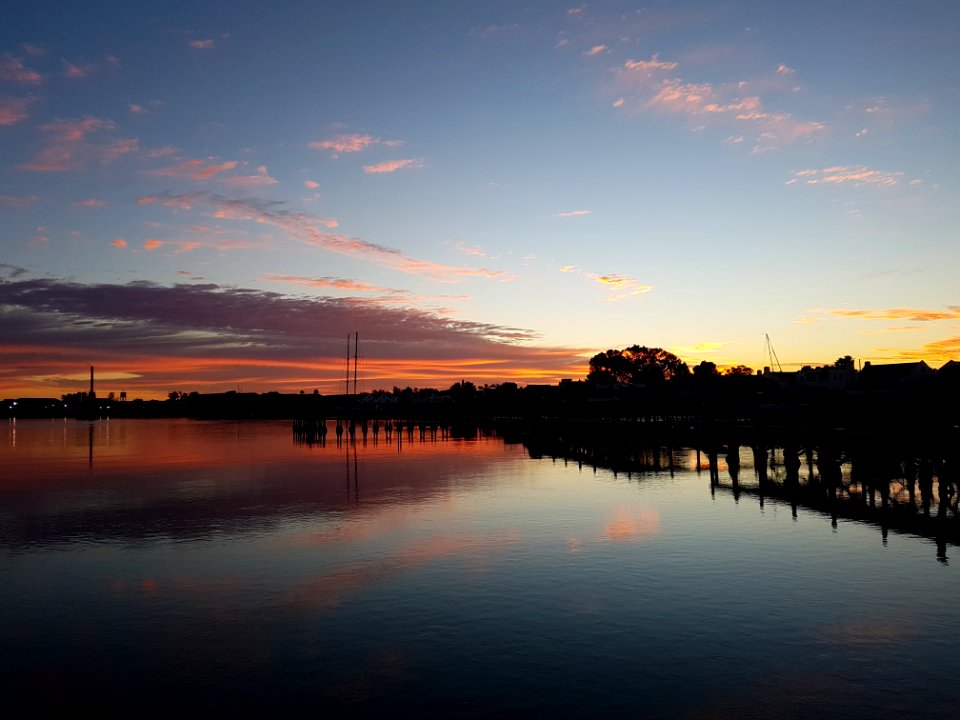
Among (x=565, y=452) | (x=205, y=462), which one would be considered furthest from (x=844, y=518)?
(x=205, y=462)

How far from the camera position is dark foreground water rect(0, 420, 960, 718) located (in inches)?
559

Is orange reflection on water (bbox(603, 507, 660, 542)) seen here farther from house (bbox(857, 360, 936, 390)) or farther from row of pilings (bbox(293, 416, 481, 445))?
row of pilings (bbox(293, 416, 481, 445))

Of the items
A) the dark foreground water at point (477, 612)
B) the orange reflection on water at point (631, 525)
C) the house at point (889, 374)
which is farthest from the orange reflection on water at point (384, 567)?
the house at point (889, 374)

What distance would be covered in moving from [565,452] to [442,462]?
1836 cm

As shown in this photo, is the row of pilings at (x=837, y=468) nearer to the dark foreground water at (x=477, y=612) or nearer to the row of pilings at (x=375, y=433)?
the dark foreground water at (x=477, y=612)

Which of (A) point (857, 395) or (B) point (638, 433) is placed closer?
(A) point (857, 395)

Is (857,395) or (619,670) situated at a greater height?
(857,395)

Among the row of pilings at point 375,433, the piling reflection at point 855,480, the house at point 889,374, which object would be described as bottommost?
the row of pilings at point 375,433

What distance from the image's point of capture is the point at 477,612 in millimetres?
19312

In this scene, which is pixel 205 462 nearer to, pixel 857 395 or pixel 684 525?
pixel 684 525

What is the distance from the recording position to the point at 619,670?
15.4 m

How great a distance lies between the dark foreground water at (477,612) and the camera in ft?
46.6

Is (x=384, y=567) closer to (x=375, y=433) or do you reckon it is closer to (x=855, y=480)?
(x=855, y=480)

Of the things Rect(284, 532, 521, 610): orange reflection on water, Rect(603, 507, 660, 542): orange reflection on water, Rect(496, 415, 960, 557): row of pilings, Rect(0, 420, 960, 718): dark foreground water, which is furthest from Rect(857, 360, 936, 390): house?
Rect(284, 532, 521, 610): orange reflection on water
